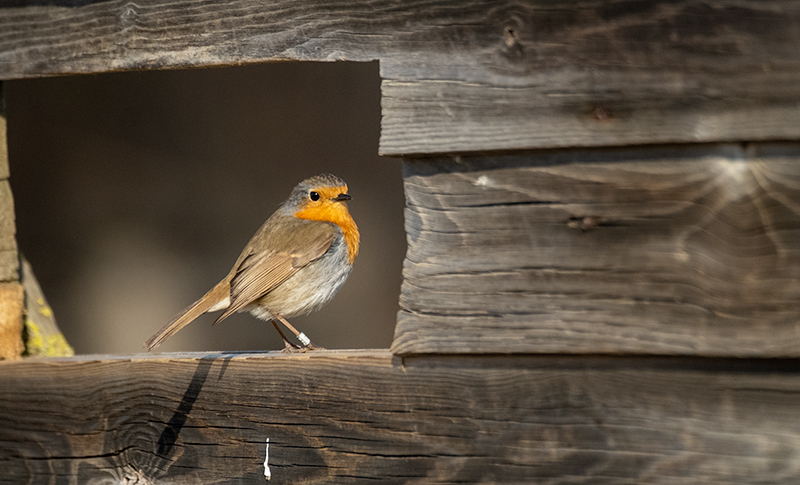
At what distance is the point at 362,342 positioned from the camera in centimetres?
574

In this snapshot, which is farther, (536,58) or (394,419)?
(394,419)

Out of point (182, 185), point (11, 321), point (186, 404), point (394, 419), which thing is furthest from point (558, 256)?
point (182, 185)

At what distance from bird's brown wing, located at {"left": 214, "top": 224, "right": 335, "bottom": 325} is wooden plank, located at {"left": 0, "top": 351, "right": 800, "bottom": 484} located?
28.6 inches

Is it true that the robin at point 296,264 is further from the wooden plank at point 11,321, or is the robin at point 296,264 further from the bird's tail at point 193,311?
the wooden plank at point 11,321

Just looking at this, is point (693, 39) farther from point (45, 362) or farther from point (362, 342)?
point (362, 342)

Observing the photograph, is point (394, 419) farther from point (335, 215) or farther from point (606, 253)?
point (335, 215)

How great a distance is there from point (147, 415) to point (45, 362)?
477 millimetres

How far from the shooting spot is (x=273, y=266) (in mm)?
3604

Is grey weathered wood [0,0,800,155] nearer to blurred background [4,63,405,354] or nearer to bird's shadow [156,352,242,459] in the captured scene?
bird's shadow [156,352,242,459]

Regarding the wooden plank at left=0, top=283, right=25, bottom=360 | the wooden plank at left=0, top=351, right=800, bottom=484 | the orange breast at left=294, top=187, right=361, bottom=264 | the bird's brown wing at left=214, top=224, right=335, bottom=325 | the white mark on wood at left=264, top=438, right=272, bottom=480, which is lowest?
the white mark on wood at left=264, top=438, right=272, bottom=480

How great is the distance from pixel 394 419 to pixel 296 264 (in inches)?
49.3

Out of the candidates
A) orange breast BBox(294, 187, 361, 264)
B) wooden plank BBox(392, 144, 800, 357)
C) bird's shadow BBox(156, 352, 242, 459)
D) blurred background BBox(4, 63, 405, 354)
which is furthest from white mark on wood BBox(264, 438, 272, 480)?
blurred background BBox(4, 63, 405, 354)

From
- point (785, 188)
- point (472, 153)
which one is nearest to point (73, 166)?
point (472, 153)

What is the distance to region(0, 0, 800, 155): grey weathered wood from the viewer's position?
209 centimetres
